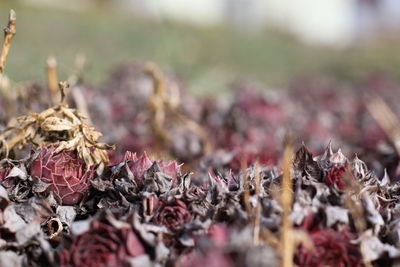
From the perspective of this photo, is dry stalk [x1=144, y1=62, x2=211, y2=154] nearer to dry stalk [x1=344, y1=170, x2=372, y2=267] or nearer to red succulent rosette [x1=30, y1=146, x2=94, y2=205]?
red succulent rosette [x1=30, y1=146, x2=94, y2=205]

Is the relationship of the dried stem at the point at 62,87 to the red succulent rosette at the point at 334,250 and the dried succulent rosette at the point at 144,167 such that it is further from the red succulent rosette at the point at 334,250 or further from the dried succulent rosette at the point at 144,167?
the red succulent rosette at the point at 334,250

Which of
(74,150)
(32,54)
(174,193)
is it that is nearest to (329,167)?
(174,193)

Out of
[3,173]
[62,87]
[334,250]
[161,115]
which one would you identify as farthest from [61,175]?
[161,115]

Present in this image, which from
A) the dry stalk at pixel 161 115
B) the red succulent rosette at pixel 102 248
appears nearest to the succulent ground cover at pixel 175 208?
the red succulent rosette at pixel 102 248

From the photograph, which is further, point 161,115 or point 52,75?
point 161,115

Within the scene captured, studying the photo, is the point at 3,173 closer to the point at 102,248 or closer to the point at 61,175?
the point at 61,175
